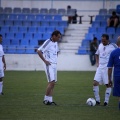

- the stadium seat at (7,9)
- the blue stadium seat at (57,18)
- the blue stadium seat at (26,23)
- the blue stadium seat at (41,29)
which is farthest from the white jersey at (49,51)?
the stadium seat at (7,9)

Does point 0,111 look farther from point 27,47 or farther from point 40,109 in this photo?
point 27,47

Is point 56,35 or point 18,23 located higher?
point 56,35

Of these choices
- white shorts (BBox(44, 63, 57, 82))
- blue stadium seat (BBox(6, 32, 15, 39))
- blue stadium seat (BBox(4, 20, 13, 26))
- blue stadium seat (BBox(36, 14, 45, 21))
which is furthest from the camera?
blue stadium seat (BBox(36, 14, 45, 21))

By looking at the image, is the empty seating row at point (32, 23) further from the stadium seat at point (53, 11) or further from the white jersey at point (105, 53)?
the white jersey at point (105, 53)

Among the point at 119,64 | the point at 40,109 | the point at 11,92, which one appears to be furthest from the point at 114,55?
the point at 11,92

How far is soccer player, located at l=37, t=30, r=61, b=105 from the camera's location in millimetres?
13266

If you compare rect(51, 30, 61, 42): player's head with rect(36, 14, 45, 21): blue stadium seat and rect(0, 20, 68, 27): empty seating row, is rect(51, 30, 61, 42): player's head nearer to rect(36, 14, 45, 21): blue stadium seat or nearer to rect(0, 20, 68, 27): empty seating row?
rect(0, 20, 68, 27): empty seating row

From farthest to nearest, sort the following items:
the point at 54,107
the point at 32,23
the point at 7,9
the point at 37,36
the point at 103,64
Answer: the point at 7,9
the point at 32,23
the point at 37,36
the point at 103,64
the point at 54,107

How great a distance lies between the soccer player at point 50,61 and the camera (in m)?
13.3

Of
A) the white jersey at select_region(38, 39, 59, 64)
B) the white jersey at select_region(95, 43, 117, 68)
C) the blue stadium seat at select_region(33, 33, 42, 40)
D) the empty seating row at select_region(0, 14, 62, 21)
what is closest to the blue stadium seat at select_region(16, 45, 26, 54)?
the blue stadium seat at select_region(33, 33, 42, 40)

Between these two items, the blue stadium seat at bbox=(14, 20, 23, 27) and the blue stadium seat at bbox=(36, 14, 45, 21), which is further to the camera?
the blue stadium seat at bbox=(36, 14, 45, 21)

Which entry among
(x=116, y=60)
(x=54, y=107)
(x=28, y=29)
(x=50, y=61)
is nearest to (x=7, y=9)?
(x=28, y=29)

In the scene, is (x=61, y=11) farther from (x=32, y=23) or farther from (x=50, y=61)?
(x=50, y=61)

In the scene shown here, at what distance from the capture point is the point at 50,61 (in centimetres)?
1336
